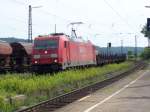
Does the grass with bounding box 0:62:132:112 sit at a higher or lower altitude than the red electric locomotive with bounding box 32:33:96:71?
lower

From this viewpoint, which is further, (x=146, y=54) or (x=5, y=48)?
(x=146, y=54)

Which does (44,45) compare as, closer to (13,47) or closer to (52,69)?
(52,69)

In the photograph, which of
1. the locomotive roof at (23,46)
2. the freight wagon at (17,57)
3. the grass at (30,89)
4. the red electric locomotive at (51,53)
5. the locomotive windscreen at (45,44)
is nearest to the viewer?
the grass at (30,89)

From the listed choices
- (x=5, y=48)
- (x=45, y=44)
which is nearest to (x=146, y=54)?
(x=5, y=48)

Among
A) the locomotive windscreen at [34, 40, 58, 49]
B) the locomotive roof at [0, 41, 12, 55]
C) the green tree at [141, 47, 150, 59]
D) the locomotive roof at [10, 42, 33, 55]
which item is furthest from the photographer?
the green tree at [141, 47, 150, 59]

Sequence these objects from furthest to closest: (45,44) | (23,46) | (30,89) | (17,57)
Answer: (17,57)
(23,46)
(45,44)
(30,89)

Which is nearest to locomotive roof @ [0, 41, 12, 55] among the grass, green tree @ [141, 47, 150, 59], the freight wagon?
the freight wagon

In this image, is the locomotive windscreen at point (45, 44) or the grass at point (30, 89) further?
the locomotive windscreen at point (45, 44)

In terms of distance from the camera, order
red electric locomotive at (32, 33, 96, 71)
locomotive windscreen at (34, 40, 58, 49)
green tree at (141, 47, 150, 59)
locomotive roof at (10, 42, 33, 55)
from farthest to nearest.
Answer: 1. green tree at (141, 47, 150, 59)
2. locomotive roof at (10, 42, 33, 55)
3. locomotive windscreen at (34, 40, 58, 49)
4. red electric locomotive at (32, 33, 96, 71)

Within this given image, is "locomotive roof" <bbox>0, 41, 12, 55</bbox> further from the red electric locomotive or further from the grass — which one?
the grass

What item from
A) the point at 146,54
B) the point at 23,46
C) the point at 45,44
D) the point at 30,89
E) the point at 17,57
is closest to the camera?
the point at 30,89

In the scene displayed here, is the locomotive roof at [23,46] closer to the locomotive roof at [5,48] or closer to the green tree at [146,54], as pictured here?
the locomotive roof at [5,48]

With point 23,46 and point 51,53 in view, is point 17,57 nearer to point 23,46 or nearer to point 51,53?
point 23,46

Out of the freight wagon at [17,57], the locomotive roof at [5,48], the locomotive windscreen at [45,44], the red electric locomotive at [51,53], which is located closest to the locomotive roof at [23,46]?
the freight wagon at [17,57]
